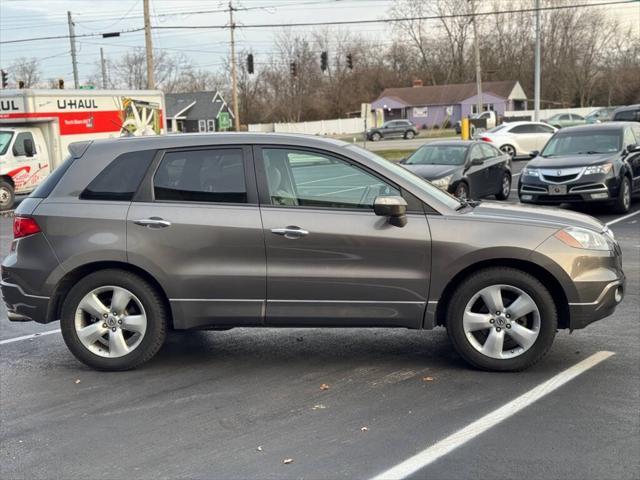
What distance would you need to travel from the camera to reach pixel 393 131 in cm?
6206

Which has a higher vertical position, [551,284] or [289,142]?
[289,142]

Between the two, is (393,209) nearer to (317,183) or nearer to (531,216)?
(317,183)

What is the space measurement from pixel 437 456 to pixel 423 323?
1.48 meters

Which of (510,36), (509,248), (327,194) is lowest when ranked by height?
(509,248)

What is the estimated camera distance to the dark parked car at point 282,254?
17.2 ft

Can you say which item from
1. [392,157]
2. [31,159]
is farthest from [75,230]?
[392,157]

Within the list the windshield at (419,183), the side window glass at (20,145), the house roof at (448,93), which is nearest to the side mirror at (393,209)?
the windshield at (419,183)

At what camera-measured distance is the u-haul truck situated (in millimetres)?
19594

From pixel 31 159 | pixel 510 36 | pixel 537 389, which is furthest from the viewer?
pixel 510 36

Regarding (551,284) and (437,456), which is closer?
(437,456)

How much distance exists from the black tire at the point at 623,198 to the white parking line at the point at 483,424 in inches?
355

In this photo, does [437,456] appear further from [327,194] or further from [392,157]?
[392,157]

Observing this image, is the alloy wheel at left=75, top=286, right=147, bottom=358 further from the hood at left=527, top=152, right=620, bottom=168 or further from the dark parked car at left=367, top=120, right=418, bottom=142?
the dark parked car at left=367, top=120, right=418, bottom=142

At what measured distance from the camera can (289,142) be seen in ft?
18.0
